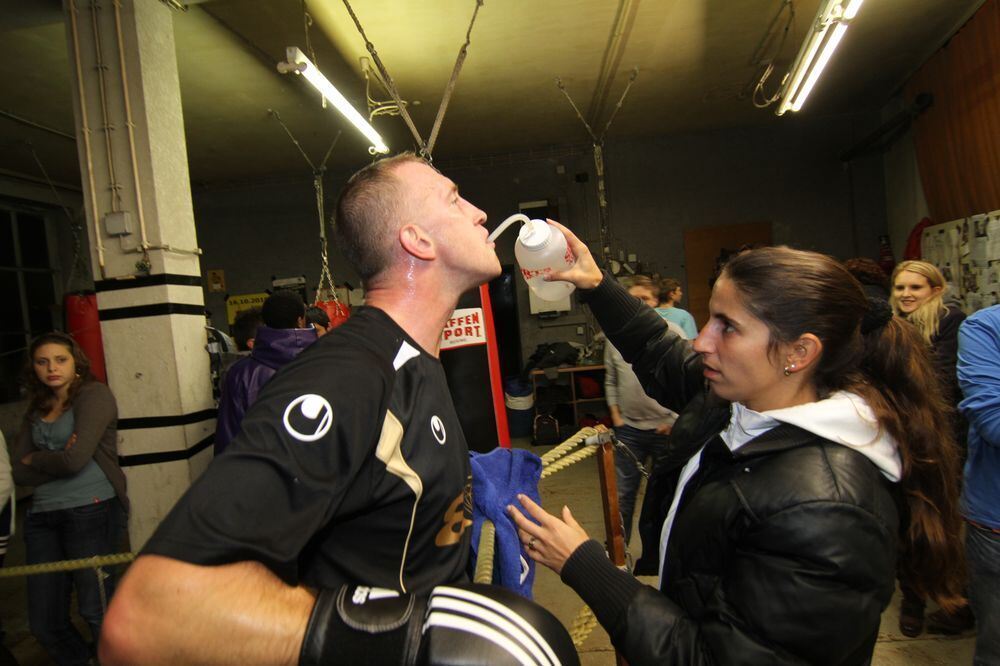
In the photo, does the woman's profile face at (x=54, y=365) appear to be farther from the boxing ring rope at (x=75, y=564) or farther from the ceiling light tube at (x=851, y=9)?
the ceiling light tube at (x=851, y=9)

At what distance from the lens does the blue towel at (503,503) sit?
1.25m

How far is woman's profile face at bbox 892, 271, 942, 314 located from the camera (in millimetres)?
2994

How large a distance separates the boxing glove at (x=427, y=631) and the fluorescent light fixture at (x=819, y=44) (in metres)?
3.92

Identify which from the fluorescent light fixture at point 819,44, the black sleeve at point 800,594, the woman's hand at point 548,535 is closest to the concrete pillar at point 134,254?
the woman's hand at point 548,535

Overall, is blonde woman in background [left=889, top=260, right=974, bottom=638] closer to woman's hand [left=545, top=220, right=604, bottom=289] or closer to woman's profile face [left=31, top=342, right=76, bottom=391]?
woman's hand [left=545, top=220, right=604, bottom=289]

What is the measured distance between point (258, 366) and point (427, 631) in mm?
2286

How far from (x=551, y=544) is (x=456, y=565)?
282 millimetres

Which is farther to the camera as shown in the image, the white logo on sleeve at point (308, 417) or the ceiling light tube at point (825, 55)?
the ceiling light tube at point (825, 55)

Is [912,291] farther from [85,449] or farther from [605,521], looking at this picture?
[85,449]

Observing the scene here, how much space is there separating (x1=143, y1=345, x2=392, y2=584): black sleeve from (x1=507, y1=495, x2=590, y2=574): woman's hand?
58cm

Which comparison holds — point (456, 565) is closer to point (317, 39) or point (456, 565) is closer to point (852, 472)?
point (852, 472)

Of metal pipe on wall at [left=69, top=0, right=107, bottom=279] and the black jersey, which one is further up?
metal pipe on wall at [left=69, top=0, right=107, bottom=279]

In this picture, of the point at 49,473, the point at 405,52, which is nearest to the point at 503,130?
the point at 405,52

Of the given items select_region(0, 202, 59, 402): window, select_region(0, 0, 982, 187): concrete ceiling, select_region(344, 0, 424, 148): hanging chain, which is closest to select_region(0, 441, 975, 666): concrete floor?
select_region(344, 0, 424, 148): hanging chain
